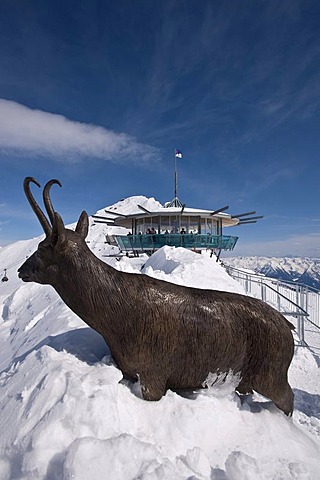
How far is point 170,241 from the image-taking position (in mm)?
19906

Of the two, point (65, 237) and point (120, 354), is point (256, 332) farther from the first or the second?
point (65, 237)

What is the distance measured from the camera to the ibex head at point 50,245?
9.93 feet

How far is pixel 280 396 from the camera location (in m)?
Answer: 3.22

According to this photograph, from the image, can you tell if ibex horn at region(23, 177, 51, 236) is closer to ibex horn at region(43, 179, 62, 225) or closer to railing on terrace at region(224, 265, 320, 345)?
ibex horn at region(43, 179, 62, 225)

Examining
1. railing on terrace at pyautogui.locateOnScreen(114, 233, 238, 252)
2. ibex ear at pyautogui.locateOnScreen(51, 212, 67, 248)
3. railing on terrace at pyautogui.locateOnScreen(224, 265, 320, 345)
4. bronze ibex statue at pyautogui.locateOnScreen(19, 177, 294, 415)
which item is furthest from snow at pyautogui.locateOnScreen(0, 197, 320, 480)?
railing on terrace at pyautogui.locateOnScreen(114, 233, 238, 252)

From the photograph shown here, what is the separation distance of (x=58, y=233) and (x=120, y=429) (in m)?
1.98

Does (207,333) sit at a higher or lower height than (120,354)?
higher

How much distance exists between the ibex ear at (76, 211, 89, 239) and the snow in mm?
1427

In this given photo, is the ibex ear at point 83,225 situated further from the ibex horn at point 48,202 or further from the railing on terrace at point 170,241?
the railing on terrace at point 170,241

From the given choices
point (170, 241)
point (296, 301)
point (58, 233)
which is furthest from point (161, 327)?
point (170, 241)

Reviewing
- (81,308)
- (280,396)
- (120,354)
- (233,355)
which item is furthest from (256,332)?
(81,308)

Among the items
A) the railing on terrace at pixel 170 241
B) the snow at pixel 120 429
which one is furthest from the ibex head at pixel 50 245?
the railing on terrace at pixel 170 241

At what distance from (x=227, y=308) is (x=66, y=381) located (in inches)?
73.4

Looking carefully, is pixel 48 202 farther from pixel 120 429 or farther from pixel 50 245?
pixel 120 429
